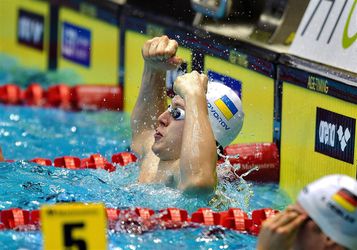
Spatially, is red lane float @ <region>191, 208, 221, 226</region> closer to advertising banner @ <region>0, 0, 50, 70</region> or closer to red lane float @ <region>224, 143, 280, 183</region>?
red lane float @ <region>224, 143, 280, 183</region>

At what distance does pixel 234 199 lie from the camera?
5141mm

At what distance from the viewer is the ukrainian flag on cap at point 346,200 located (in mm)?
2986

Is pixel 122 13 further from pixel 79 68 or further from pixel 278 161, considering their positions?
pixel 278 161

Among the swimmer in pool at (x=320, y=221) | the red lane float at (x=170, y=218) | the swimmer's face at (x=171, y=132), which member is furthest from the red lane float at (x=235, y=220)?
the swimmer in pool at (x=320, y=221)

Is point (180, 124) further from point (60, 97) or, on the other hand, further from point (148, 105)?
point (60, 97)

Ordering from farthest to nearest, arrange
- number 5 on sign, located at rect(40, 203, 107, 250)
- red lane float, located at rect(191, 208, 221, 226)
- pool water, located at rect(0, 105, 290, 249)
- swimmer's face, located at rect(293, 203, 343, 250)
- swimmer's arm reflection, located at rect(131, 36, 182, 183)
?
swimmer's arm reflection, located at rect(131, 36, 182, 183) < red lane float, located at rect(191, 208, 221, 226) < pool water, located at rect(0, 105, 290, 249) < swimmer's face, located at rect(293, 203, 343, 250) < number 5 on sign, located at rect(40, 203, 107, 250)

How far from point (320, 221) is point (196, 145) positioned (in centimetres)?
159

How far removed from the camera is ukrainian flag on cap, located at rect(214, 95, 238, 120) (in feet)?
16.5

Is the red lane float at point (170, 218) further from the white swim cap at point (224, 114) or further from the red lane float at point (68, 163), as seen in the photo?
the red lane float at point (68, 163)

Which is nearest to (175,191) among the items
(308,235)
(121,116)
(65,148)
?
(308,235)

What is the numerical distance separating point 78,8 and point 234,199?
3.88 meters

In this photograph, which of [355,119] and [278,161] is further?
[278,161]

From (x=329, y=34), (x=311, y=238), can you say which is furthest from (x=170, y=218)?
(x=329, y=34)

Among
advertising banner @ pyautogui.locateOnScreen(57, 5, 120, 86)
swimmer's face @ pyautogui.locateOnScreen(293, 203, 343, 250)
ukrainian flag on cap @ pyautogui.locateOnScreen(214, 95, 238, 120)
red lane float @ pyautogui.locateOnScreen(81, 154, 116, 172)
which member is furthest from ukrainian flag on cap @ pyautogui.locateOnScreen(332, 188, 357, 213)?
advertising banner @ pyautogui.locateOnScreen(57, 5, 120, 86)
